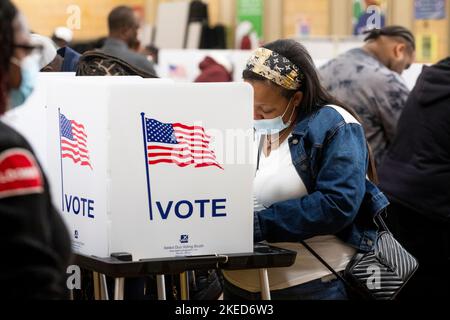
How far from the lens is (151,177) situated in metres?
2.60

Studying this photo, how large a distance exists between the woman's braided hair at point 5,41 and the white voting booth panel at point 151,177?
84 centimetres

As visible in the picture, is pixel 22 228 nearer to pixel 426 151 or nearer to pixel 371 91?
pixel 426 151

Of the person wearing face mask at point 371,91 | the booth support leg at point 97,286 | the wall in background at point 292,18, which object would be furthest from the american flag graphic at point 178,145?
the wall in background at point 292,18

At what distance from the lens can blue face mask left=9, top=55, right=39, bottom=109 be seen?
1.73 metres

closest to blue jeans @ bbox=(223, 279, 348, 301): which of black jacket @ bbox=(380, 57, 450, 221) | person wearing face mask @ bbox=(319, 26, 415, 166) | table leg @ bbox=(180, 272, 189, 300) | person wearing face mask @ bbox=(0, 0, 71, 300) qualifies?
table leg @ bbox=(180, 272, 189, 300)

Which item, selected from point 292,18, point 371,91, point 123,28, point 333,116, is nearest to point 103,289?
point 333,116

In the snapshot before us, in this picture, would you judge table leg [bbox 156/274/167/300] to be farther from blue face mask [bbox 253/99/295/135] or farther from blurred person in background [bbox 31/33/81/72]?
blurred person in background [bbox 31/33/81/72]

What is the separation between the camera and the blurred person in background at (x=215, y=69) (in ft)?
26.4

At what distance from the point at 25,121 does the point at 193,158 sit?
2.10 feet

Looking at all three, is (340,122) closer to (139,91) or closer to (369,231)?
(369,231)

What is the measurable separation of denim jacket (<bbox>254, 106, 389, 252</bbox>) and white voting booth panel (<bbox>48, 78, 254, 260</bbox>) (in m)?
0.15

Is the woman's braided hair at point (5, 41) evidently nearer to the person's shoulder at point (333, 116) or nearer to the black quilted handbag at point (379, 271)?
the person's shoulder at point (333, 116)

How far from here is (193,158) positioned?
265 centimetres

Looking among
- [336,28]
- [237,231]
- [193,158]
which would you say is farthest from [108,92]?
[336,28]
